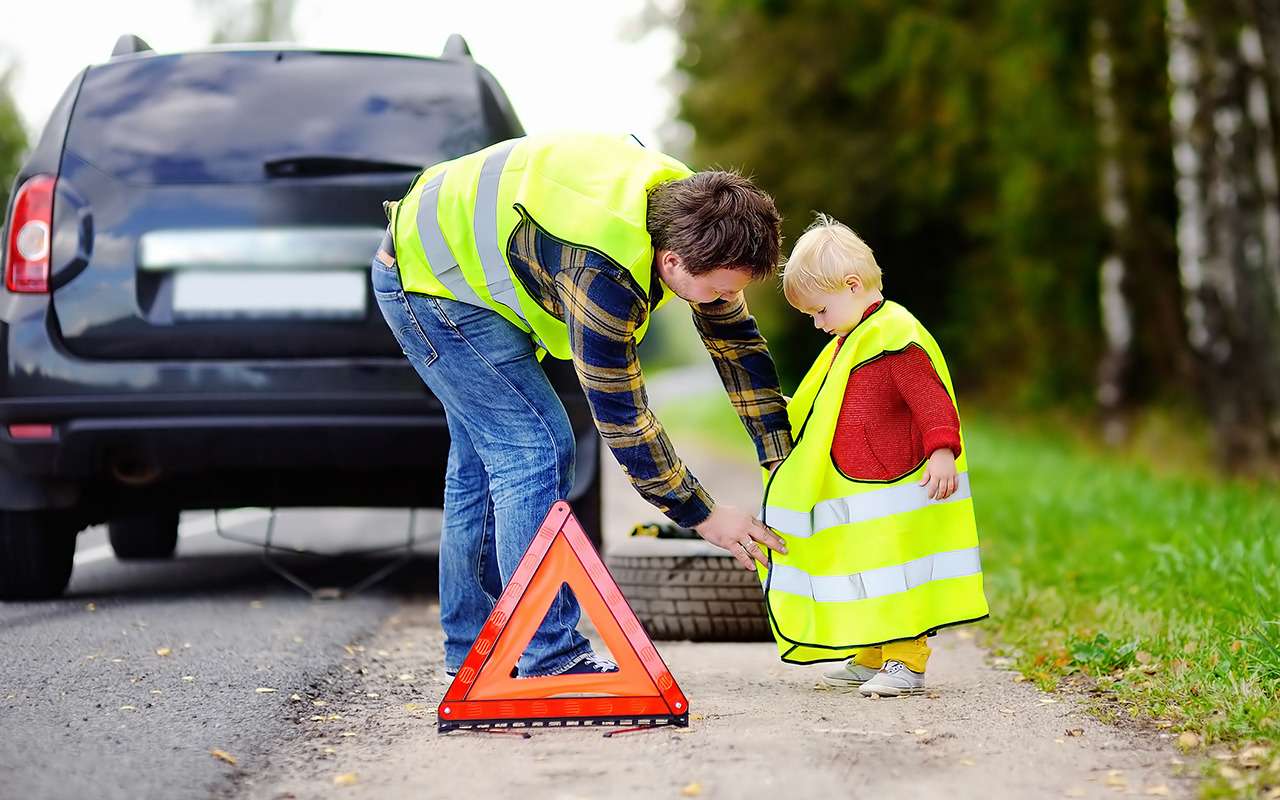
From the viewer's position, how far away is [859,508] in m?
4.07

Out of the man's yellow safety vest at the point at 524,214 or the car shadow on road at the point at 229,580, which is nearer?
the man's yellow safety vest at the point at 524,214

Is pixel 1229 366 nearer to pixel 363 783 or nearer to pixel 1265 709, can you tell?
pixel 1265 709

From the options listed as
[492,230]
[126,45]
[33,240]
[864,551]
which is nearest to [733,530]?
[864,551]

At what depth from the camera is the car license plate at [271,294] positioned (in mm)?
5117

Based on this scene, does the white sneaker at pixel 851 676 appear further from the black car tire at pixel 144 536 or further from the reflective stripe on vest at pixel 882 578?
the black car tire at pixel 144 536

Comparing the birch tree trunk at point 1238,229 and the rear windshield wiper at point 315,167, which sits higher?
the rear windshield wiper at point 315,167

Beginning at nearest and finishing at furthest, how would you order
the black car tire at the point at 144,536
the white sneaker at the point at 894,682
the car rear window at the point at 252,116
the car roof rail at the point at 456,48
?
the white sneaker at the point at 894,682, the car rear window at the point at 252,116, the car roof rail at the point at 456,48, the black car tire at the point at 144,536

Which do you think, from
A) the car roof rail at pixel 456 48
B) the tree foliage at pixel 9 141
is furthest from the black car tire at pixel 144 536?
the tree foliage at pixel 9 141

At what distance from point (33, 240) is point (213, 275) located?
59cm

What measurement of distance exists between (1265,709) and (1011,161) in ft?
43.1

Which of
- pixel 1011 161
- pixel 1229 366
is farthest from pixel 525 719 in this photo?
pixel 1011 161

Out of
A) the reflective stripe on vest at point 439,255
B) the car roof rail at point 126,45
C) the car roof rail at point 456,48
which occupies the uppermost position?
the car roof rail at point 126,45

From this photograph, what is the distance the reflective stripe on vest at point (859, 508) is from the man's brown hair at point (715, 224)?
2.58 feet

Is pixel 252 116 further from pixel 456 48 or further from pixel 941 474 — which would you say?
pixel 941 474
